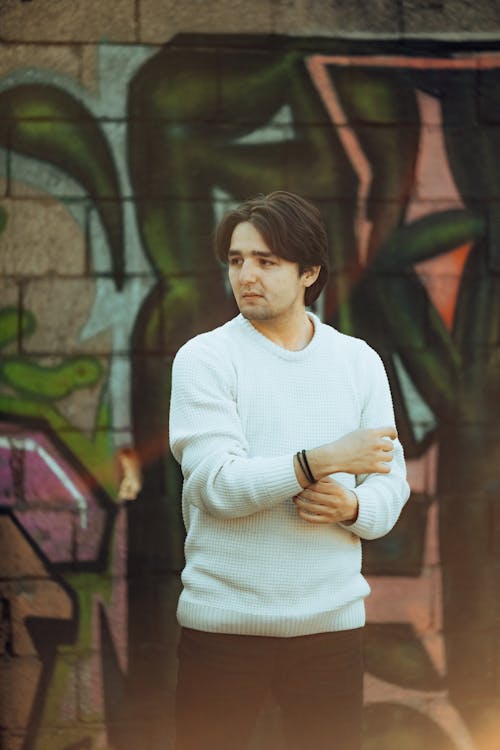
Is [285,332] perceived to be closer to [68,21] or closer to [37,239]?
[37,239]

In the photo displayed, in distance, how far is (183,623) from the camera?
256 centimetres

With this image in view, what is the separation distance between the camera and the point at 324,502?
2.43 m

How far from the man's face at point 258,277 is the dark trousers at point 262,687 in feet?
2.47

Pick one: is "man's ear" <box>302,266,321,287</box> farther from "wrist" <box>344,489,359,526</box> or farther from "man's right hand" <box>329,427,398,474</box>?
"wrist" <box>344,489,359,526</box>

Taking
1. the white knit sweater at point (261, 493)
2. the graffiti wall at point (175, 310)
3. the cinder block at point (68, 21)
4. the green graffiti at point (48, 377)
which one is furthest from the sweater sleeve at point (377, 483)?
the cinder block at point (68, 21)

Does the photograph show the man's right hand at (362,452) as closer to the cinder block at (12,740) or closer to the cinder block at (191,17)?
the cinder block at (191,17)

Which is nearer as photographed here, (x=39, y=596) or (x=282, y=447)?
(x=282, y=447)

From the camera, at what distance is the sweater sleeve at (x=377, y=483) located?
8.20ft

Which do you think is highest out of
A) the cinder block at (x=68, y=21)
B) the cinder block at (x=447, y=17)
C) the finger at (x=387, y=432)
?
the cinder block at (x=447, y=17)

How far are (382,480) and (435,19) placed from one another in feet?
6.33

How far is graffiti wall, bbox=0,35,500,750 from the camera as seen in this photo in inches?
146

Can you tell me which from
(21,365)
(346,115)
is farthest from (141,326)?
(346,115)

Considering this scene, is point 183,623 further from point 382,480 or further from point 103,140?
point 103,140

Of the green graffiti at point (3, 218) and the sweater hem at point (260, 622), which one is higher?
the green graffiti at point (3, 218)
